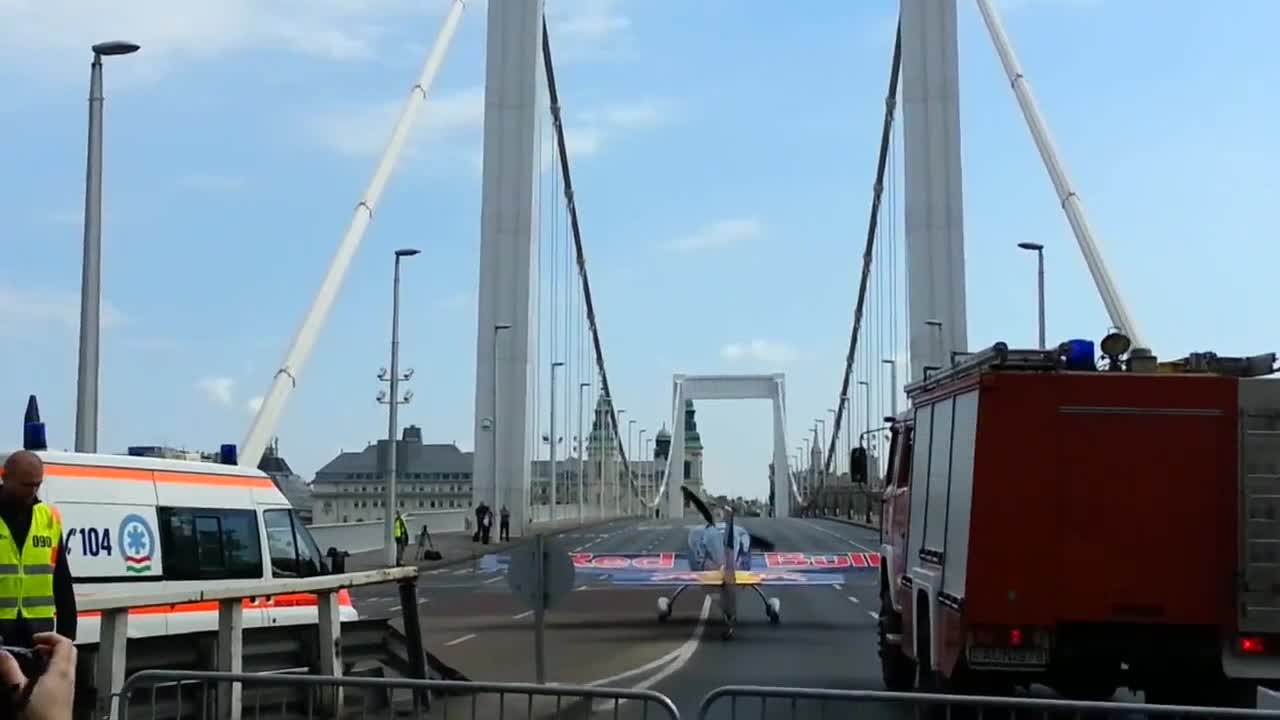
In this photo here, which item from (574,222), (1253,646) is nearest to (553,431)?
(574,222)

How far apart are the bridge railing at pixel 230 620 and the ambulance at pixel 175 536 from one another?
0.42 meters

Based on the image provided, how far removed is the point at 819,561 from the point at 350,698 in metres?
21.8

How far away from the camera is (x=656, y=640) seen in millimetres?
22953

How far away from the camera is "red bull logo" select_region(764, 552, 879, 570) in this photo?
95.8 feet

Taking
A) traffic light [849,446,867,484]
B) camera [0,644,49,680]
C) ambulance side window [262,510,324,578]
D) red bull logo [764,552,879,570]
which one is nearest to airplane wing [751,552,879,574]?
red bull logo [764,552,879,570]

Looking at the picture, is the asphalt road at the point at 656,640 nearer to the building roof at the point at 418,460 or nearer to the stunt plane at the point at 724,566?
the stunt plane at the point at 724,566

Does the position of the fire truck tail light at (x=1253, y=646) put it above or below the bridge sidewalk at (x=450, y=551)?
above

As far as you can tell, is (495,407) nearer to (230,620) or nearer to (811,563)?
(811,563)

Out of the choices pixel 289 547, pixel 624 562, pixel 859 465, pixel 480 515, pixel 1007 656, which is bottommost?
pixel 480 515

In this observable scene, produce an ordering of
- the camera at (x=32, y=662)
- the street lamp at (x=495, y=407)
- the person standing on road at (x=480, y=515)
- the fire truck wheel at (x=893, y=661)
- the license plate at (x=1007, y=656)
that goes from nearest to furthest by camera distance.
→ 1. the camera at (x=32, y=662)
2. the license plate at (x=1007, y=656)
3. the fire truck wheel at (x=893, y=661)
4. the person standing on road at (x=480, y=515)
5. the street lamp at (x=495, y=407)

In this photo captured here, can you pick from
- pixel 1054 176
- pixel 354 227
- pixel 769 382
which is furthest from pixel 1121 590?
pixel 769 382

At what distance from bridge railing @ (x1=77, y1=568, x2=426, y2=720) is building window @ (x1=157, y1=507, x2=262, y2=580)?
1382 millimetres

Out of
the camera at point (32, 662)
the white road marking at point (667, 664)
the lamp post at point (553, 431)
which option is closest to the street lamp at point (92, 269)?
the white road marking at point (667, 664)

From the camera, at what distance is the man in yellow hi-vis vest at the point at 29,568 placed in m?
7.45
